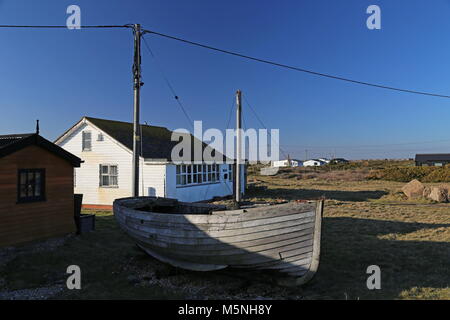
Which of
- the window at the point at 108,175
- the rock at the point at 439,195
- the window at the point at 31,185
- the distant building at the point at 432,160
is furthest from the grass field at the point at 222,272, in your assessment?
the distant building at the point at 432,160

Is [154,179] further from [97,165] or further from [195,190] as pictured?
[97,165]

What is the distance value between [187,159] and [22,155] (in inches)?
489

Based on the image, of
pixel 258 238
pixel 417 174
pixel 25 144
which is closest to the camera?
pixel 258 238

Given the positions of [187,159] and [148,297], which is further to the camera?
[187,159]

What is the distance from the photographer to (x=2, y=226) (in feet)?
35.7

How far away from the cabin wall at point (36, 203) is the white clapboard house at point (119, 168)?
25.4 ft

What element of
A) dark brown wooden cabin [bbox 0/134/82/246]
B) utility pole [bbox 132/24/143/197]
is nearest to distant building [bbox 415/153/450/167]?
utility pole [bbox 132/24/143/197]

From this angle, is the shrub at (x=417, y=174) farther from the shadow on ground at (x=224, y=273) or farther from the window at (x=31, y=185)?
the window at (x=31, y=185)

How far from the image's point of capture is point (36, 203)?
39.5 ft

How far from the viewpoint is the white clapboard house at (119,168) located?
21.2m

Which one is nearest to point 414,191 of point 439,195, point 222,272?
point 439,195

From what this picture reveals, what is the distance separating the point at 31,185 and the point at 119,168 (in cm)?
974
